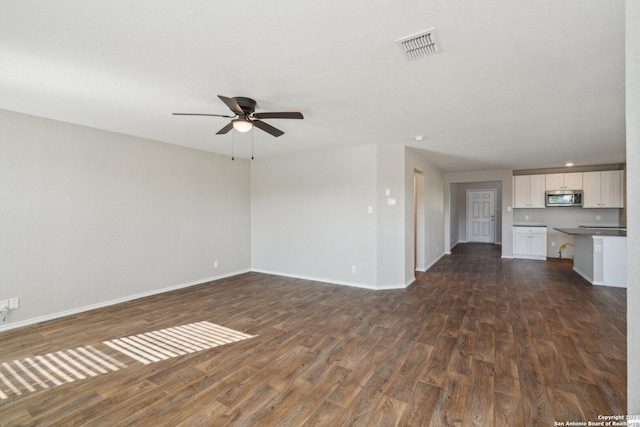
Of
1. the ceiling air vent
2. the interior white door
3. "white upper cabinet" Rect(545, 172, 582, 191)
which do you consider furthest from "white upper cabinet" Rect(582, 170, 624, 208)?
the ceiling air vent

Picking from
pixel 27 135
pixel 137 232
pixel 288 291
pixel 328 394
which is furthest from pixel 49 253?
pixel 328 394

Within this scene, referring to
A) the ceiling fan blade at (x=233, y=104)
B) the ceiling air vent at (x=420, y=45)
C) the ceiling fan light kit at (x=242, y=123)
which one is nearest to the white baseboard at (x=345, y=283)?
the ceiling fan light kit at (x=242, y=123)

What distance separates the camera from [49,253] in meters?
3.48

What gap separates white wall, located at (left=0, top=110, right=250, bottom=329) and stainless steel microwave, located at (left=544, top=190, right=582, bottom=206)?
26.8 feet

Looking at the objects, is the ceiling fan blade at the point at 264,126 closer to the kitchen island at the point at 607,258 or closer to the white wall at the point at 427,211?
the white wall at the point at 427,211

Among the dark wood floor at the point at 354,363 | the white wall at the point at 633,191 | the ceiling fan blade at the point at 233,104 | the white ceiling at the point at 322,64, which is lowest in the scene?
the dark wood floor at the point at 354,363

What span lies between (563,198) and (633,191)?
8.32 metres

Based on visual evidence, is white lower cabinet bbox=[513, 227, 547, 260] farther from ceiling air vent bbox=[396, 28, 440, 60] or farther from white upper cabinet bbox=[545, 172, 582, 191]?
ceiling air vent bbox=[396, 28, 440, 60]

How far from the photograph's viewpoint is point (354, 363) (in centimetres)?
250

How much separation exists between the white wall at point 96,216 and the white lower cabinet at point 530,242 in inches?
300

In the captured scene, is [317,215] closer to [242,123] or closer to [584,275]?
[242,123]

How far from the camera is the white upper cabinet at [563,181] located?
279 inches

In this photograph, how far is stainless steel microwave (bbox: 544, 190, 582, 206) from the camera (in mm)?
7074

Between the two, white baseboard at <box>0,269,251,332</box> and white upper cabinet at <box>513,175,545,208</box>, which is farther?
white upper cabinet at <box>513,175,545,208</box>
